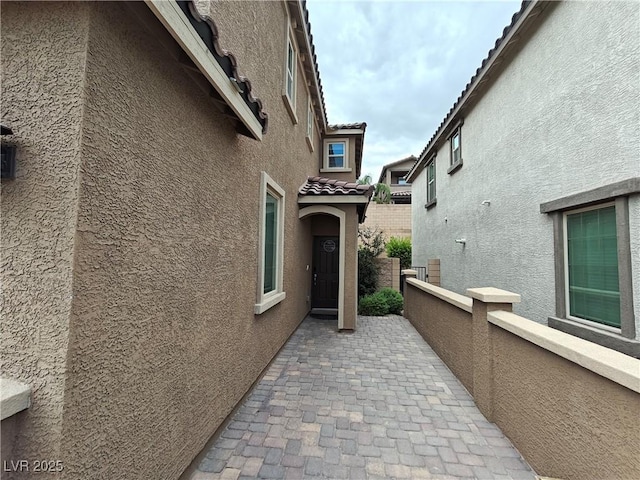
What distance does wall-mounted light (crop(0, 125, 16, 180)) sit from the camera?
153cm

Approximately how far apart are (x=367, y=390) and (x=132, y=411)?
3.54 metres

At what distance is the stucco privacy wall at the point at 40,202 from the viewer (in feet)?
4.97

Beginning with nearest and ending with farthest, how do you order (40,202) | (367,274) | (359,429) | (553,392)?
(40,202)
(553,392)
(359,429)
(367,274)

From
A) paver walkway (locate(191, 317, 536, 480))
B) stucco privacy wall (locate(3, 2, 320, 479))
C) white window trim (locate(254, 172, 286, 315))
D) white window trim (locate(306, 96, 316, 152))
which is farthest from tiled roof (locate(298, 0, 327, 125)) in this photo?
paver walkway (locate(191, 317, 536, 480))

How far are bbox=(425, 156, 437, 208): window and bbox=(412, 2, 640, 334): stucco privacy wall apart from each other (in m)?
3.22

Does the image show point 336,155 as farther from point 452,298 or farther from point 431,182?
point 452,298

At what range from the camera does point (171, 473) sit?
2.44 m

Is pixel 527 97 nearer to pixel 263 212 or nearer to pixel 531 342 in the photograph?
pixel 531 342

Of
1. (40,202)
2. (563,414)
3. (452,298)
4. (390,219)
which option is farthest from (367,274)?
(40,202)

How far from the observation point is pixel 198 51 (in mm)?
2180

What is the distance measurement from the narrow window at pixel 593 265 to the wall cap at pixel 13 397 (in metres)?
6.22

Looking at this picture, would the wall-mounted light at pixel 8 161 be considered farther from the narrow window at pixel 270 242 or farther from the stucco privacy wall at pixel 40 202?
the narrow window at pixel 270 242

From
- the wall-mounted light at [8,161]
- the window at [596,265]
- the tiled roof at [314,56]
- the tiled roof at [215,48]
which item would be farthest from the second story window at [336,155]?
the wall-mounted light at [8,161]

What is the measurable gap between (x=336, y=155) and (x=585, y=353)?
11.3 metres
